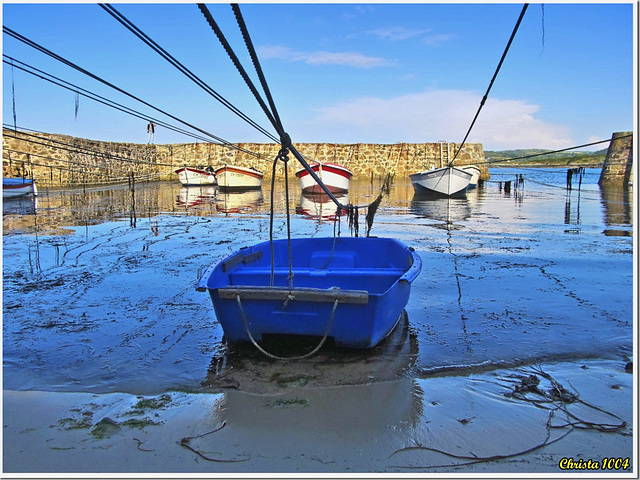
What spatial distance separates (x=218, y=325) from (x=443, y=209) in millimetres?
11485

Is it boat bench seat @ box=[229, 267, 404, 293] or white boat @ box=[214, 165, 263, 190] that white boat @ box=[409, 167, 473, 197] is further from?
boat bench seat @ box=[229, 267, 404, 293]

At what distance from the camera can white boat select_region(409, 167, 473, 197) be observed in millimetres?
19062

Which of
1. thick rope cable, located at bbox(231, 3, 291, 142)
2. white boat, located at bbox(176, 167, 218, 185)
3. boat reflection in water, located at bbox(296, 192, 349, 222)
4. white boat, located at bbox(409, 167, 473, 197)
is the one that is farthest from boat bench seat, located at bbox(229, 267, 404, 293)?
white boat, located at bbox(176, 167, 218, 185)

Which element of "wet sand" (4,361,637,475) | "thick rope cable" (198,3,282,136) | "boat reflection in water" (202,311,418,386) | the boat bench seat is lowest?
"wet sand" (4,361,637,475)

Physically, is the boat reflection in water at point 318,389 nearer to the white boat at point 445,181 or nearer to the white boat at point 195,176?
the white boat at point 445,181

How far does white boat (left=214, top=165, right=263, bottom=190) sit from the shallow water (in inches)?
521

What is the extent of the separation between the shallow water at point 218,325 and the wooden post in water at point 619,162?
1606cm

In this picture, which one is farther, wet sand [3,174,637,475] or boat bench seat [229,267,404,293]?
boat bench seat [229,267,404,293]

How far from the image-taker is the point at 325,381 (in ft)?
11.2

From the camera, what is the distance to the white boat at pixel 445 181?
62.5ft

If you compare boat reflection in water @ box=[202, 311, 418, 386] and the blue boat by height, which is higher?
the blue boat

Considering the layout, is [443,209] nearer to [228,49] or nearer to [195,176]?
[228,49]

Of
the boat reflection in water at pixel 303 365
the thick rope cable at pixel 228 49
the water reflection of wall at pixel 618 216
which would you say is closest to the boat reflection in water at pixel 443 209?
the water reflection of wall at pixel 618 216

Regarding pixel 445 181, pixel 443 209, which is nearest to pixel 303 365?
pixel 443 209
